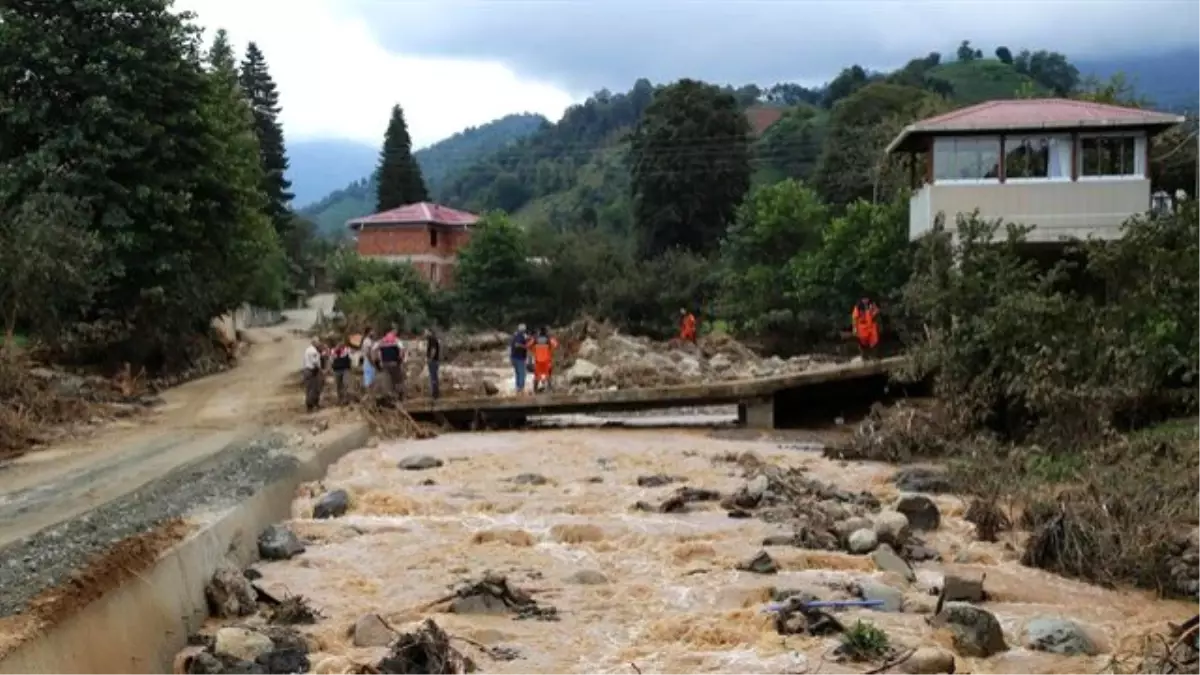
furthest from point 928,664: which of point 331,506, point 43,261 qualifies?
point 43,261

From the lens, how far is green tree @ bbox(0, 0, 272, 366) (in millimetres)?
28766

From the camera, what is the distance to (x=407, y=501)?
18.0m

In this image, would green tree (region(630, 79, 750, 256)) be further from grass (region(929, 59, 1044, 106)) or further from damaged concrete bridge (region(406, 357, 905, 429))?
grass (region(929, 59, 1044, 106))

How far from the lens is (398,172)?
283 feet

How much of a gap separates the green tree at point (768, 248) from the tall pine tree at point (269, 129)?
28.2 meters

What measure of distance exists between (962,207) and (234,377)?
20472mm

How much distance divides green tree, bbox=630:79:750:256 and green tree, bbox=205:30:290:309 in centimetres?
2290

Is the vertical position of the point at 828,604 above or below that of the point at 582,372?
below

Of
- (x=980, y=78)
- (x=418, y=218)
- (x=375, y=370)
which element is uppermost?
(x=980, y=78)

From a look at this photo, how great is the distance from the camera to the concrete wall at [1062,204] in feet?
92.9

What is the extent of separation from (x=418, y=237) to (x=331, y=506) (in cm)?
5543

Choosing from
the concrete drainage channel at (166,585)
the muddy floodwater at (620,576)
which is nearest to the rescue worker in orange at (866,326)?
the muddy floodwater at (620,576)

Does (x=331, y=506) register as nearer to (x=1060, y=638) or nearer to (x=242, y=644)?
(x=242, y=644)

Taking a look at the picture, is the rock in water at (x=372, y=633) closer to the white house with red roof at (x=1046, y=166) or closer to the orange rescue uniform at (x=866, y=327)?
the white house with red roof at (x=1046, y=166)
